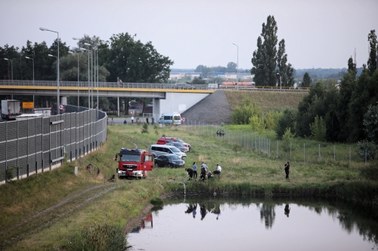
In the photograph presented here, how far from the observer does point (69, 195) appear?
49938 millimetres

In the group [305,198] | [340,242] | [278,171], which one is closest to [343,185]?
[305,198]

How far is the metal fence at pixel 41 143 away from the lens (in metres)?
46.1

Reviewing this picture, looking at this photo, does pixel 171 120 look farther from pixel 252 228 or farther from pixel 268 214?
pixel 252 228

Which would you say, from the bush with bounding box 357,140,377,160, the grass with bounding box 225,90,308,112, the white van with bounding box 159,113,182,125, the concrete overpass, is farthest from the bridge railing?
the bush with bounding box 357,140,377,160

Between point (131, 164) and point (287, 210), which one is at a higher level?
point (131, 164)

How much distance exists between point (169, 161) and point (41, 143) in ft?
66.6

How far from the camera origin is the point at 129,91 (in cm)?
15012

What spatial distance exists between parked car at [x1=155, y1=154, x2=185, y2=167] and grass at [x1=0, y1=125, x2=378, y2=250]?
5.62ft

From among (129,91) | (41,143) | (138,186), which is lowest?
(138,186)

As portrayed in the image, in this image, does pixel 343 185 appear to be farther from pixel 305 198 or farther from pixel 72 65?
pixel 72 65

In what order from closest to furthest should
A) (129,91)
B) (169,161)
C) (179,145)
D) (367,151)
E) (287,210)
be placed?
(287,210) < (169,161) < (367,151) < (179,145) < (129,91)

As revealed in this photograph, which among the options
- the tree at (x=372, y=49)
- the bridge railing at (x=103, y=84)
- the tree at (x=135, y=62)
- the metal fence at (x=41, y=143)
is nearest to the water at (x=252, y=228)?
the metal fence at (x=41, y=143)

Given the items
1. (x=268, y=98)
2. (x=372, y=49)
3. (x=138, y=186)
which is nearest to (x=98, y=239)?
(x=138, y=186)

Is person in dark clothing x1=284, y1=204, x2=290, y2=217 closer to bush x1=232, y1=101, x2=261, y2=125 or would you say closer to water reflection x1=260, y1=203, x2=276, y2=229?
water reflection x1=260, y1=203, x2=276, y2=229
